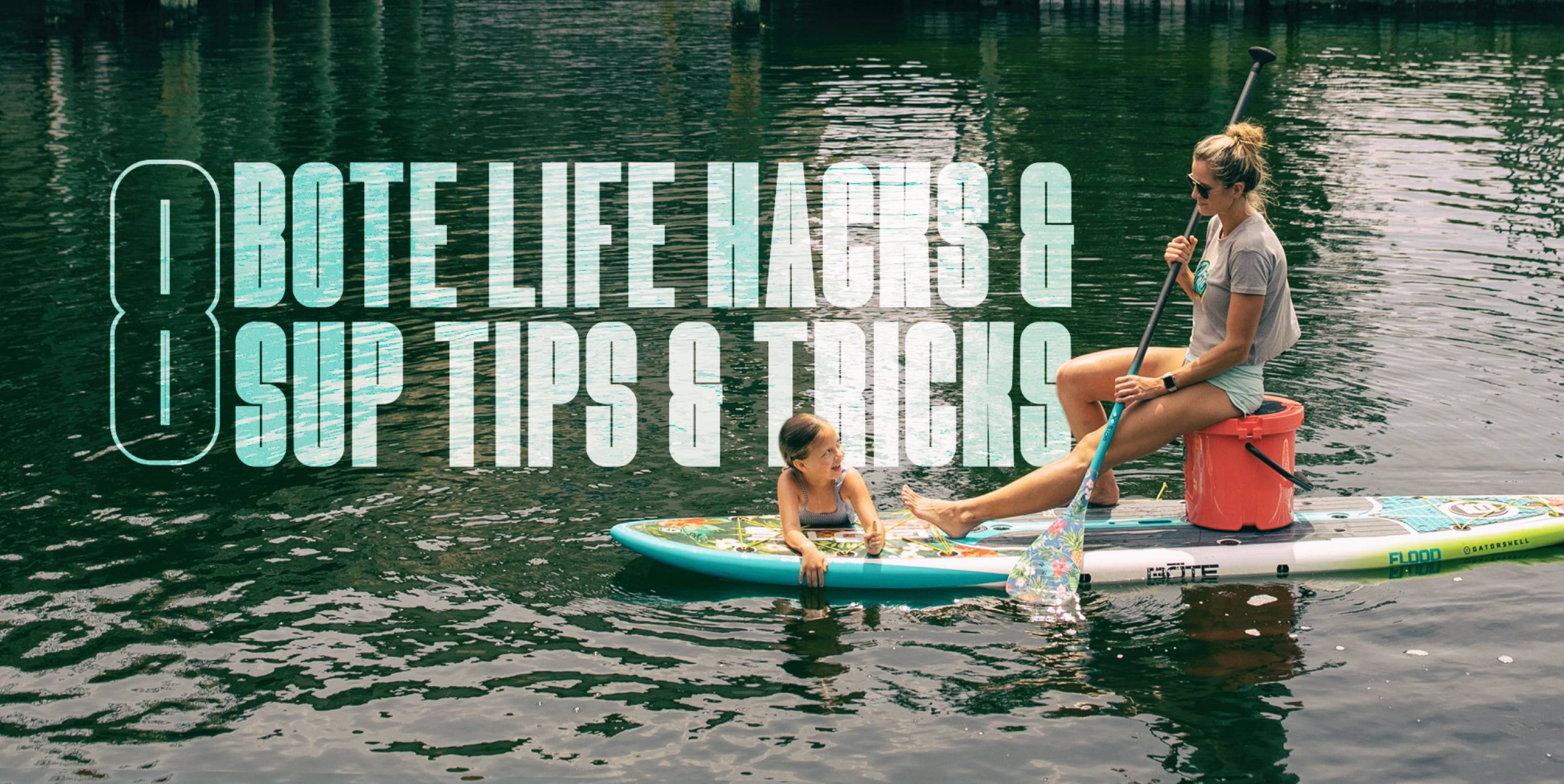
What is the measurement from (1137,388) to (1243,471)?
83cm

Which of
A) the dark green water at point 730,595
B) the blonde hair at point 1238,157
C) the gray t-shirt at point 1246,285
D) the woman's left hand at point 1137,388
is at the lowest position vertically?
the dark green water at point 730,595

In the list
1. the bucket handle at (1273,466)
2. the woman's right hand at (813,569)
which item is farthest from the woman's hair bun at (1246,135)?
the woman's right hand at (813,569)

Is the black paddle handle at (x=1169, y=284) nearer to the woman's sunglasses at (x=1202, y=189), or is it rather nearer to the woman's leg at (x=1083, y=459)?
the woman's sunglasses at (x=1202, y=189)

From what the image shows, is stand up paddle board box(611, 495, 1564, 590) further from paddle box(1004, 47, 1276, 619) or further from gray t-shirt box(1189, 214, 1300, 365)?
gray t-shirt box(1189, 214, 1300, 365)

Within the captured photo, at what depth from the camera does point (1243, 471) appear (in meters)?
8.34

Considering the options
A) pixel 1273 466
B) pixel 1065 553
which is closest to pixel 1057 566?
pixel 1065 553

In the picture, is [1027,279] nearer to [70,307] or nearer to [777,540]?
[777,540]

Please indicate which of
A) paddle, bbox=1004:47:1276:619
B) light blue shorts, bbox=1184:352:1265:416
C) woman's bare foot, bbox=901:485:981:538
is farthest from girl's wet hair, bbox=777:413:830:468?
light blue shorts, bbox=1184:352:1265:416

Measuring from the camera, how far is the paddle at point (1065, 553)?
26.7ft

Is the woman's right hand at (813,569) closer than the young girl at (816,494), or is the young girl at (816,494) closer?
the woman's right hand at (813,569)

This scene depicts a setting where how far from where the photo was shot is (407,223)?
17969 millimetres

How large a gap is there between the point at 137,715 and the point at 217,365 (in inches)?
235

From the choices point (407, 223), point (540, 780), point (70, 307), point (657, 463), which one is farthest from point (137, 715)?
point (407, 223)

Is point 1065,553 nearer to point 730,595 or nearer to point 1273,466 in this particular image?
point 1273,466
